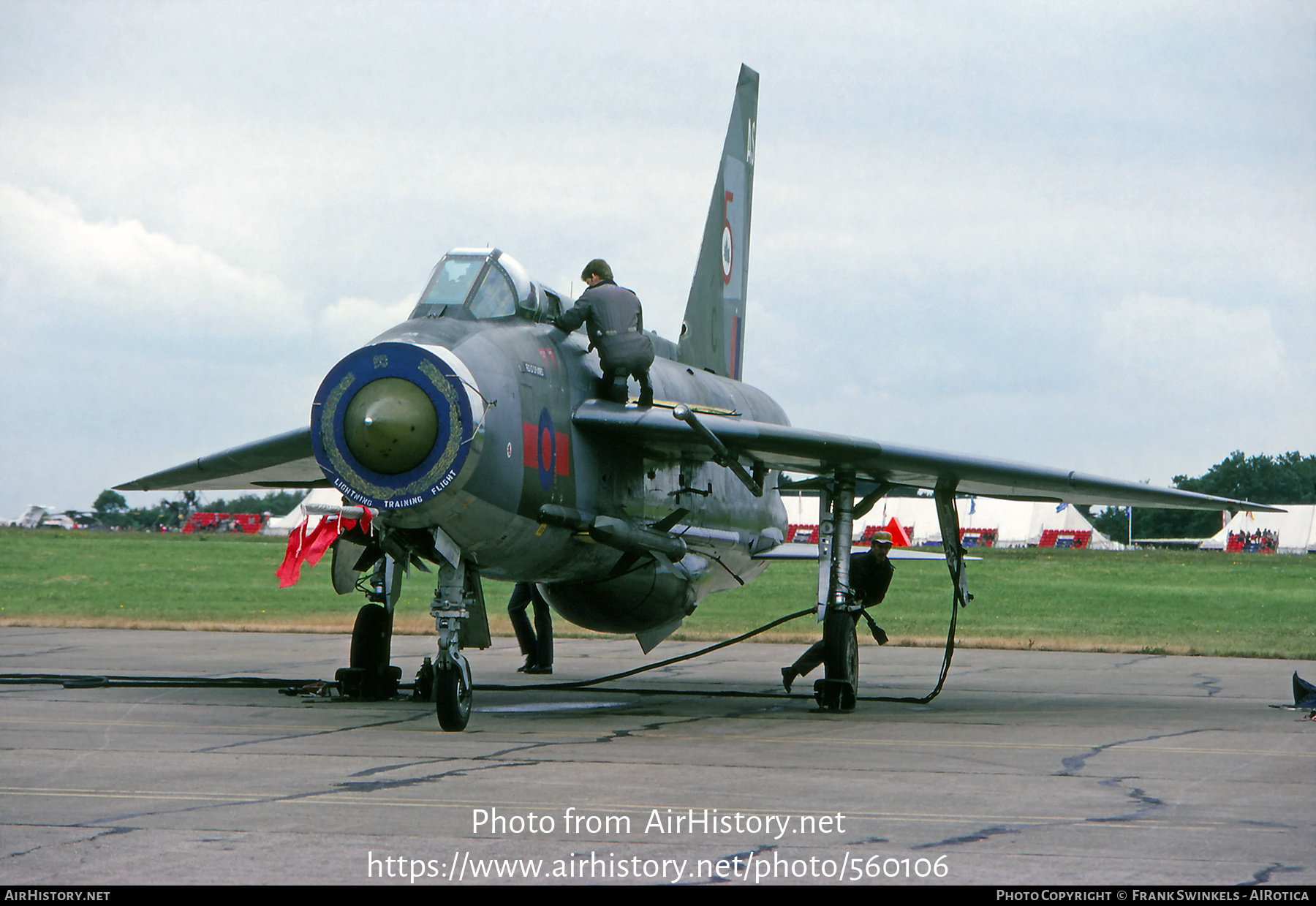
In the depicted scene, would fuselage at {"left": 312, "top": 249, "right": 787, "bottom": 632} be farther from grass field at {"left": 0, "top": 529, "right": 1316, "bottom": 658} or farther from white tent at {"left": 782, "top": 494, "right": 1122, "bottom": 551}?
white tent at {"left": 782, "top": 494, "right": 1122, "bottom": 551}

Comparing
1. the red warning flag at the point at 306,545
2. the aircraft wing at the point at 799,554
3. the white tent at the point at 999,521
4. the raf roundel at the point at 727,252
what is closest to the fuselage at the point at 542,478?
the aircraft wing at the point at 799,554

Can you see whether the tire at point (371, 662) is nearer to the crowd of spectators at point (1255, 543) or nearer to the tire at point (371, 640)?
the tire at point (371, 640)

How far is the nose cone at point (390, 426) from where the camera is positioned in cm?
957

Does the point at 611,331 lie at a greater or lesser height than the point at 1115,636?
greater

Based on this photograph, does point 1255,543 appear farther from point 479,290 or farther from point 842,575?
point 479,290

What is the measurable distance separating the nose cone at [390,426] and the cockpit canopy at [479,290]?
1.34 m

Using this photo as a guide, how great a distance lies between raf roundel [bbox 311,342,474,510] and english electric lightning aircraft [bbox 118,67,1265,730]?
0.04 ft

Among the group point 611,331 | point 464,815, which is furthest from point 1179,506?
point 464,815

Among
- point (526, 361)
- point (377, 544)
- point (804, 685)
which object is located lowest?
point (804, 685)

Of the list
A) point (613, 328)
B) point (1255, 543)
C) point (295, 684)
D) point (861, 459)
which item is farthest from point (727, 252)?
point (1255, 543)

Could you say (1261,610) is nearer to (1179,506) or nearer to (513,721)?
(1179,506)

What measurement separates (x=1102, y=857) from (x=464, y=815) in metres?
2.85

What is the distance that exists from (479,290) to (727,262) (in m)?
8.01

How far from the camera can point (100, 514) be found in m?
173
